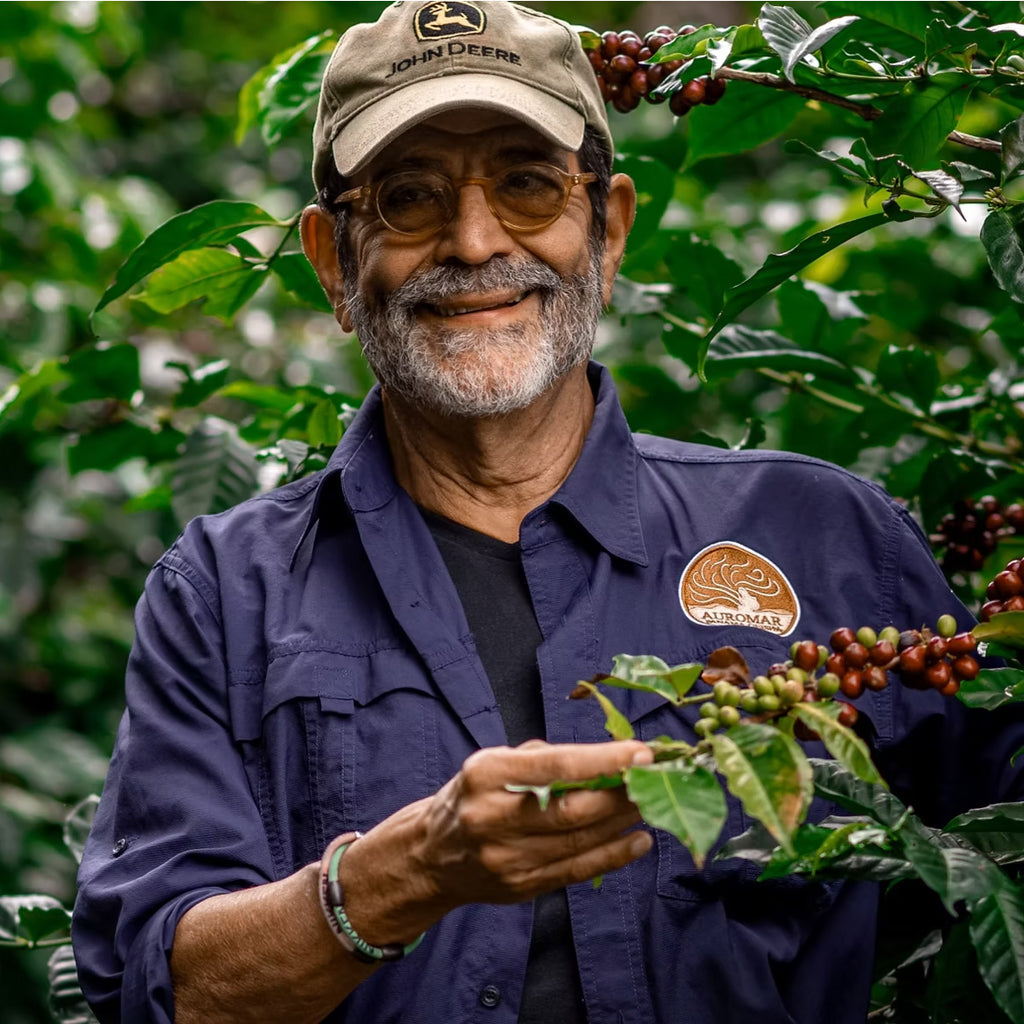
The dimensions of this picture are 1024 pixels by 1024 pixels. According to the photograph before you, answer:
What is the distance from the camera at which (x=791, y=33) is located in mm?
1603

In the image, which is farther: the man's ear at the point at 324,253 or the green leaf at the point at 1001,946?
the man's ear at the point at 324,253

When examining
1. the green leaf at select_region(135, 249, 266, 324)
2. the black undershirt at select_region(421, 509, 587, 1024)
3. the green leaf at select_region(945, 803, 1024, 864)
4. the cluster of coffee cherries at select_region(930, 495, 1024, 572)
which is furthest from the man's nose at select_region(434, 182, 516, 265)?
the green leaf at select_region(945, 803, 1024, 864)

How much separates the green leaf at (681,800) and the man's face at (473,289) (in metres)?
0.94

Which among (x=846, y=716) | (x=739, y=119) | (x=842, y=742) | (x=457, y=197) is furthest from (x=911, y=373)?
(x=842, y=742)

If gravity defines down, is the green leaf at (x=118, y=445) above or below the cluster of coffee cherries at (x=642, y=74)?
below

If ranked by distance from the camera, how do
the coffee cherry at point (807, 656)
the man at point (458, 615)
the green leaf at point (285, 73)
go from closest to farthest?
1. the coffee cherry at point (807, 656)
2. the man at point (458, 615)
3. the green leaf at point (285, 73)

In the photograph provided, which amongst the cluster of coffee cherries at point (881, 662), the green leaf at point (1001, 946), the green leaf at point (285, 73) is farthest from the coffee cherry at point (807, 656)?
the green leaf at point (285, 73)

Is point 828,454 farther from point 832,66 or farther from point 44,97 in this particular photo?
point 44,97

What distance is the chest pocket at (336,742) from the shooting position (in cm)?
178

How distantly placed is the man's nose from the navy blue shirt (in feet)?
1.01

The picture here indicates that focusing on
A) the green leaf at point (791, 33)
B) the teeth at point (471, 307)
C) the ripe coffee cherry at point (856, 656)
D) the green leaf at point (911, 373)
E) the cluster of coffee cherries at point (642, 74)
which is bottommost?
the green leaf at point (911, 373)

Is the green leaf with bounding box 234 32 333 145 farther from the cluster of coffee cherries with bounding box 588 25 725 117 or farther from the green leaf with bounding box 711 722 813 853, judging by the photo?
the green leaf with bounding box 711 722 813 853

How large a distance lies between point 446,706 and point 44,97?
3.12 meters

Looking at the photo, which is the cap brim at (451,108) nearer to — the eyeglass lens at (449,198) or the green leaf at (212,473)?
the eyeglass lens at (449,198)
